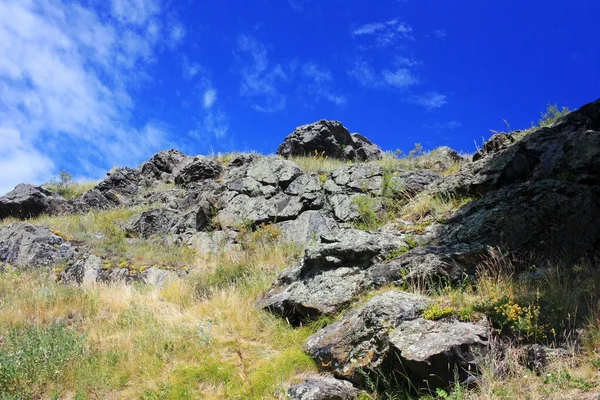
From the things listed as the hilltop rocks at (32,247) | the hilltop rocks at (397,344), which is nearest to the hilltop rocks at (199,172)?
the hilltop rocks at (32,247)

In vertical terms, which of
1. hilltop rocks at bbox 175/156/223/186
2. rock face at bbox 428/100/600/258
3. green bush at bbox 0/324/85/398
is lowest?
green bush at bbox 0/324/85/398

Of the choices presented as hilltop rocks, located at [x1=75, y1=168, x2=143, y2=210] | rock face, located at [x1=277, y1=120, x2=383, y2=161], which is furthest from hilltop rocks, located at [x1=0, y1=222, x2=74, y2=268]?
rock face, located at [x1=277, y1=120, x2=383, y2=161]

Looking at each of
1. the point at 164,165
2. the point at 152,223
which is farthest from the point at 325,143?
the point at 164,165

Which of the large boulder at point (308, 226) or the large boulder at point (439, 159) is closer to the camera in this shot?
the large boulder at point (308, 226)

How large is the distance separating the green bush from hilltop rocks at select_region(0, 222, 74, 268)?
20.2ft

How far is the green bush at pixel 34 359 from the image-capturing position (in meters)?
4.25

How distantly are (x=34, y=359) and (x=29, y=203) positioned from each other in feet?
49.1

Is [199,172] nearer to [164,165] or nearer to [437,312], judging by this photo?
[164,165]

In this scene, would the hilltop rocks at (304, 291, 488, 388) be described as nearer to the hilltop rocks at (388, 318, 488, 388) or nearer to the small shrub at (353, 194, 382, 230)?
the hilltop rocks at (388, 318, 488, 388)

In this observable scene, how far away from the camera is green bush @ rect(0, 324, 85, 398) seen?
13.9 ft

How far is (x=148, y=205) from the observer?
637 inches

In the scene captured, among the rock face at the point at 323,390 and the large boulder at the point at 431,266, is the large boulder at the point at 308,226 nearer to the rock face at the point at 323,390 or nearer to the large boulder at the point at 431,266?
the large boulder at the point at 431,266

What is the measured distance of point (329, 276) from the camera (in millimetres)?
6262

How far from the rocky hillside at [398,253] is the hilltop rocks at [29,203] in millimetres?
3535
